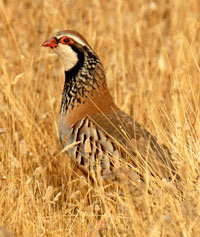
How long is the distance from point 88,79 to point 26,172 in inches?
35.6

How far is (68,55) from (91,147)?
0.95m

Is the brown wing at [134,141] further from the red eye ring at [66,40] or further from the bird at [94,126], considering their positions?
the red eye ring at [66,40]

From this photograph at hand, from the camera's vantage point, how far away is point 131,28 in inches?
296

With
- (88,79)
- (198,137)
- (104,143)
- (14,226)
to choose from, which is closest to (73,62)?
(88,79)

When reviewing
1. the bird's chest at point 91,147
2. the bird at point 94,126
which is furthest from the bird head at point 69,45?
the bird's chest at point 91,147

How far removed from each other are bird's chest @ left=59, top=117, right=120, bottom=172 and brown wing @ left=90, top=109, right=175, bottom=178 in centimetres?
5

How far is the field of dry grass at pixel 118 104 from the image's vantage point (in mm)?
3475

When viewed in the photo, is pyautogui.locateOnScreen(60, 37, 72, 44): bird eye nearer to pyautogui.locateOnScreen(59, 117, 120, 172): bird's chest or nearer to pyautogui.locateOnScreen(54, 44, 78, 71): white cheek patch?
pyautogui.locateOnScreen(54, 44, 78, 71): white cheek patch

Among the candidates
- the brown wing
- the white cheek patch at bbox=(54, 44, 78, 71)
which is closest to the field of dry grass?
the brown wing

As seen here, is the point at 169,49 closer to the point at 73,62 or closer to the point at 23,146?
the point at 73,62

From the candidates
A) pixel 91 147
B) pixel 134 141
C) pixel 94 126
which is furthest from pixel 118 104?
pixel 134 141

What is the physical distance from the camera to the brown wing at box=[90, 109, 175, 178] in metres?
4.16

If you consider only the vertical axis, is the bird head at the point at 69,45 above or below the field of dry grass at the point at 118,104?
above

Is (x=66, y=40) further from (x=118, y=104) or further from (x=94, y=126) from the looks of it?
(x=118, y=104)
